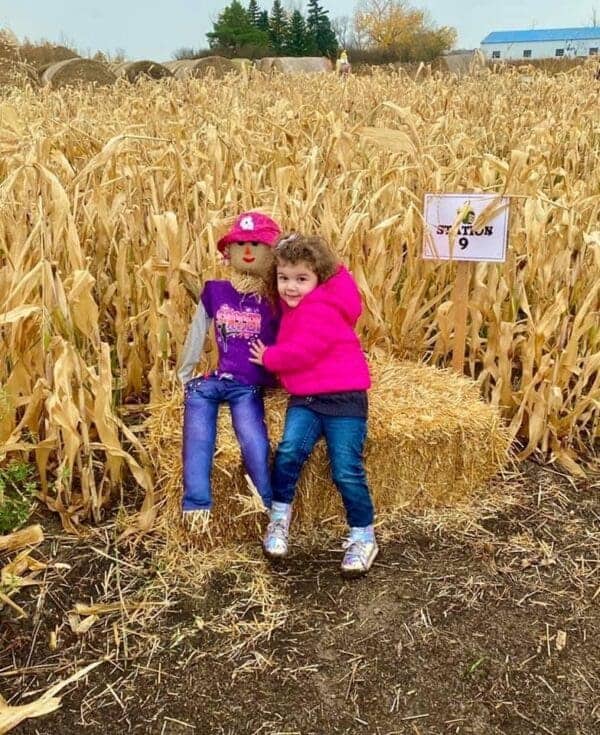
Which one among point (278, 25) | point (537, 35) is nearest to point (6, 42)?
point (278, 25)

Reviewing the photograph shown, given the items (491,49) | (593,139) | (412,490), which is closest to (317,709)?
(412,490)

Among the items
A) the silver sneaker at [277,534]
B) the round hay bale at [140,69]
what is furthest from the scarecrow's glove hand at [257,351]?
the round hay bale at [140,69]

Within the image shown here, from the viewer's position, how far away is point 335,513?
281 cm

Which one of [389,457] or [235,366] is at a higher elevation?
[235,366]

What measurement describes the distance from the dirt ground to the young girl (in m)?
0.18

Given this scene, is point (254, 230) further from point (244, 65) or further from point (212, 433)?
point (244, 65)

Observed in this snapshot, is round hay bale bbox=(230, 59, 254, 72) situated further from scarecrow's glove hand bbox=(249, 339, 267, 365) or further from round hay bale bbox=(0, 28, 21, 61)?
scarecrow's glove hand bbox=(249, 339, 267, 365)

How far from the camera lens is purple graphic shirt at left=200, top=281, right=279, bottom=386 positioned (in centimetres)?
283

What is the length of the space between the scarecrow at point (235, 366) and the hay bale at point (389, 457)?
0.06 meters

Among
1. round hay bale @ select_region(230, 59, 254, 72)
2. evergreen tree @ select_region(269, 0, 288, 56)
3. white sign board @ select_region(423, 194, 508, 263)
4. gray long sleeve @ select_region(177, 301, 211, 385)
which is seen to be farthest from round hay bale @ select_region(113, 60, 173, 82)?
evergreen tree @ select_region(269, 0, 288, 56)

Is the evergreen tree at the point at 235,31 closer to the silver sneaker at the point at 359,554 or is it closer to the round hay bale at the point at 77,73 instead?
the round hay bale at the point at 77,73

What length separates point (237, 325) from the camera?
2832 mm

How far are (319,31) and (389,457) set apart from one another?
53413mm

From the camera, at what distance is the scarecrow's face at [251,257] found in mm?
2748
